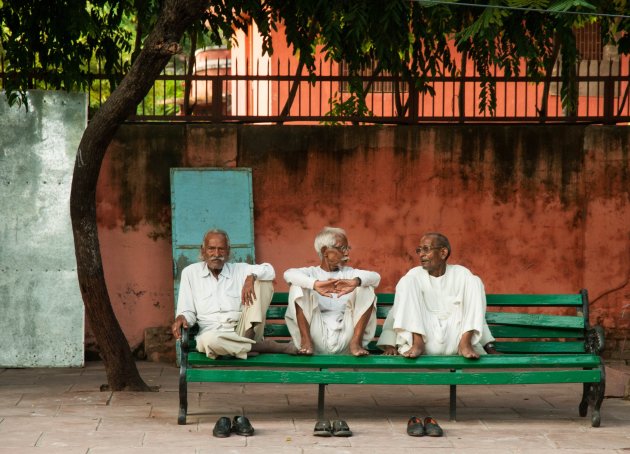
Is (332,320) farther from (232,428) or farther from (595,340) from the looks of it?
(595,340)

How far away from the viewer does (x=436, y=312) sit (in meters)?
7.63

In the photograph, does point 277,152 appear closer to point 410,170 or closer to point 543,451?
point 410,170

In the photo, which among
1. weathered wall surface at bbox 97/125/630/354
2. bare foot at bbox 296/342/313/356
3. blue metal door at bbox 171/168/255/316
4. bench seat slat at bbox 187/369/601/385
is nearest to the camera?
bench seat slat at bbox 187/369/601/385

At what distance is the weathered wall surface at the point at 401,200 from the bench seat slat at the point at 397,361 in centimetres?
307

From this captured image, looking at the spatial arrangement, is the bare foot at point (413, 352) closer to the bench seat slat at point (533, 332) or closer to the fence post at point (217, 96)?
the bench seat slat at point (533, 332)

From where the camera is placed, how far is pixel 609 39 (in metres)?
10.1

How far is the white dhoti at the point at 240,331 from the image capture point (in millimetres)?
7297

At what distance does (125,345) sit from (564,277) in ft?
14.3

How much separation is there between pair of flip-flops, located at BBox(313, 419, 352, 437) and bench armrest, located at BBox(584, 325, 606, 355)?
5.99ft

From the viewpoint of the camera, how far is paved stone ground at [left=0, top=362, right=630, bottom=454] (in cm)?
662

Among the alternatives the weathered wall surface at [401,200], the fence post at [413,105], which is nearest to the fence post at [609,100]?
the weathered wall surface at [401,200]

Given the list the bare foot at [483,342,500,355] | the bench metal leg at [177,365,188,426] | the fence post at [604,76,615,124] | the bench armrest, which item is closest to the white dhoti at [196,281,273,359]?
the bench metal leg at [177,365,188,426]

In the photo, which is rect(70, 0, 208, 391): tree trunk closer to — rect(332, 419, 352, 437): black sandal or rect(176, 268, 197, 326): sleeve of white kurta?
rect(176, 268, 197, 326): sleeve of white kurta

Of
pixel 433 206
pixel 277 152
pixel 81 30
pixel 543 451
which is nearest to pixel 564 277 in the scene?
pixel 433 206
